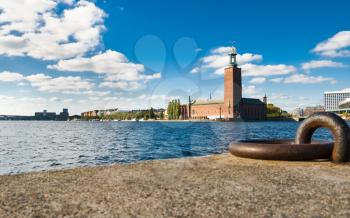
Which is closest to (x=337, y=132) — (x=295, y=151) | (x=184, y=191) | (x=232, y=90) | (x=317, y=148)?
(x=317, y=148)

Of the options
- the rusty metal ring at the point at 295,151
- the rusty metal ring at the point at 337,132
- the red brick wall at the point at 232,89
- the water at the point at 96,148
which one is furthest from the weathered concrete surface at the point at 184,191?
the red brick wall at the point at 232,89

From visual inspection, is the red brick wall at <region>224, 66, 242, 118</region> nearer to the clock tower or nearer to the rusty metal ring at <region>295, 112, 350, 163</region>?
the clock tower

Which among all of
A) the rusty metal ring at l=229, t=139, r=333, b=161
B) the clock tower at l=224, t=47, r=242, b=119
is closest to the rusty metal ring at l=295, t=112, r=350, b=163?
the rusty metal ring at l=229, t=139, r=333, b=161

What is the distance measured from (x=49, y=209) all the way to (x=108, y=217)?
1.28m

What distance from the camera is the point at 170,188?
25.9 ft

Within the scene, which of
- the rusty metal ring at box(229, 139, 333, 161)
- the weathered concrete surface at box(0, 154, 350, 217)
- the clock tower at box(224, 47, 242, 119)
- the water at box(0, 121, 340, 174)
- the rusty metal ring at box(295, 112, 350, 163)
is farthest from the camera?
the clock tower at box(224, 47, 242, 119)

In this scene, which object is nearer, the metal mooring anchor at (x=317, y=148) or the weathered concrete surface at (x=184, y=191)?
the weathered concrete surface at (x=184, y=191)

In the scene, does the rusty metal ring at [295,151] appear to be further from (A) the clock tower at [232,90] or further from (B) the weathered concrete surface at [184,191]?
(A) the clock tower at [232,90]

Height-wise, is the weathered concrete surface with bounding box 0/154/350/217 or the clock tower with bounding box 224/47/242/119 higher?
the clock tower with bounding box 224/47/242/119

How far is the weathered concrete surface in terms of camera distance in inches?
245

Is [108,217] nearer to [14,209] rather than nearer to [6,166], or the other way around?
[14,209]

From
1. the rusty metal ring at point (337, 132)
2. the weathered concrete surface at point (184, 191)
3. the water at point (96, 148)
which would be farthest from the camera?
the water at point (96, 148)

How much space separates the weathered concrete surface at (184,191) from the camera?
621 cm

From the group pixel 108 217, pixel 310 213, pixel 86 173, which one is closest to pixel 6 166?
pixel 86 173
